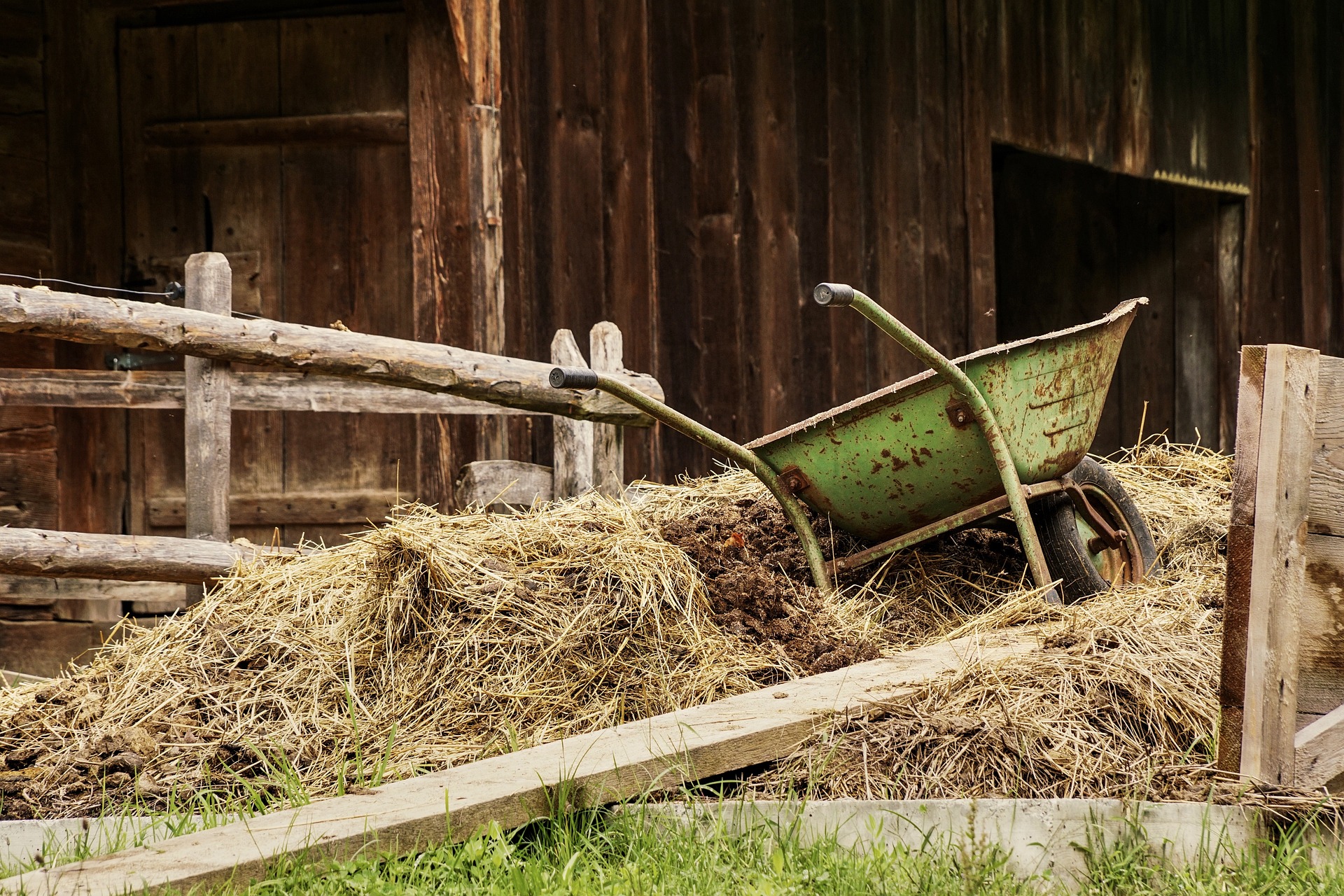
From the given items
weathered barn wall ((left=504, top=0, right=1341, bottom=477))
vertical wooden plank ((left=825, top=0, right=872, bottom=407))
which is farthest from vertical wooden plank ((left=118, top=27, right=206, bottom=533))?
vertical wooden plank ((left=825, top=0, right=872, bottom=407))

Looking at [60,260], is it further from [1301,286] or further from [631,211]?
[1301,286]

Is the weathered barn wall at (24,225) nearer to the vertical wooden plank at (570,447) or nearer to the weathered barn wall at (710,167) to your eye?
the weathered barn wall at (710,167)

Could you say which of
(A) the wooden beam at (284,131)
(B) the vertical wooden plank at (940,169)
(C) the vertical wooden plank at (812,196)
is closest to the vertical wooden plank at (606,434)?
(C) the vertical wooden plank at (812,196)

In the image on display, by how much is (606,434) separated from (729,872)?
3.00 meters

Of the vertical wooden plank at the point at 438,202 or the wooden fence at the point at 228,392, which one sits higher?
the vertical wooden plank at the point at 438,202

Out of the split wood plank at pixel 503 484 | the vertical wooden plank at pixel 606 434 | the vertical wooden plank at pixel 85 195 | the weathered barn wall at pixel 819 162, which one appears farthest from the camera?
the vertical wooden plank at pixel 85 195

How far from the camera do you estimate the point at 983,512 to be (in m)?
3.92

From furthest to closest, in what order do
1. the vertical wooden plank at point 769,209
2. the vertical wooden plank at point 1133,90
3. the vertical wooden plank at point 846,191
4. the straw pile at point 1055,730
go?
1. the vertical wooden plank at point 1133,90
2. the vertical wooden plank at point 846,191
3. the vertical wooden plank at point 769,209
4. the straw pile at point 1055,730

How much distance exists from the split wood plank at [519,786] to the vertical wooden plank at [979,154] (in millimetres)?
3745

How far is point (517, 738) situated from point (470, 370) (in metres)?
1.69

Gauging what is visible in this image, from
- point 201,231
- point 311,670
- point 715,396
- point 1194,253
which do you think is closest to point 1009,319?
point 1194,253

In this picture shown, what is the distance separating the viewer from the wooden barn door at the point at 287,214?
5863 millimetres

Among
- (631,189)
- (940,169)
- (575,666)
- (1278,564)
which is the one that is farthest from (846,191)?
(1278,564)

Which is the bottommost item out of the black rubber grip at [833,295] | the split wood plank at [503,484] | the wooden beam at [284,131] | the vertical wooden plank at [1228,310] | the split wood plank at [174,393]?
the split wood plank at [503,484]
